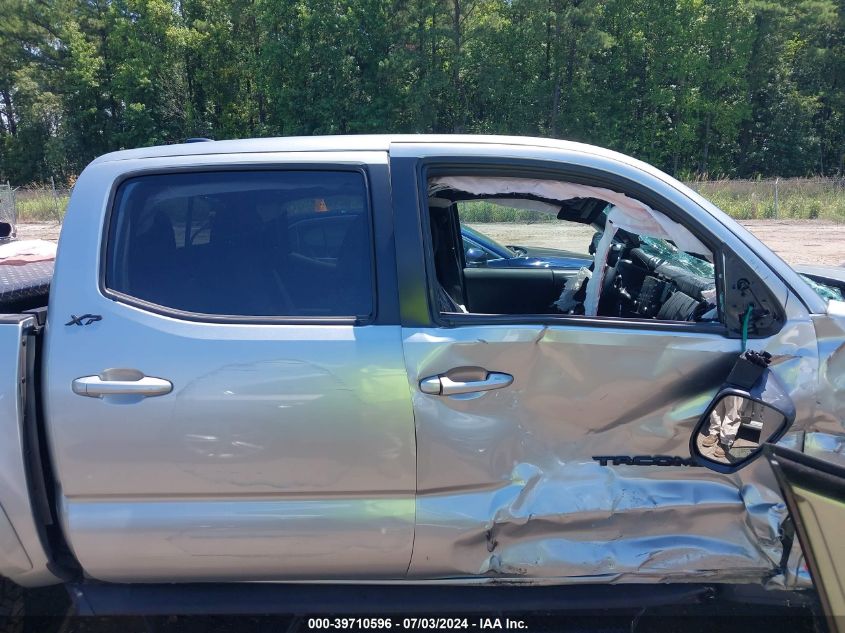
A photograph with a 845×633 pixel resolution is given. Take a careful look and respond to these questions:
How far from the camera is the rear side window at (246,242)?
2.38 m

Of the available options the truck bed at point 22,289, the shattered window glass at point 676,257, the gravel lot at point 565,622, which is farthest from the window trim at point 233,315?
the shattered window glass at point 676,257

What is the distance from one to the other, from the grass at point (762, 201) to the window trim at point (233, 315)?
25192 millimetres

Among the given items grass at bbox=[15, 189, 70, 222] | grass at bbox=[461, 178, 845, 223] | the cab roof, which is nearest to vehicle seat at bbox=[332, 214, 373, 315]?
the cab roof

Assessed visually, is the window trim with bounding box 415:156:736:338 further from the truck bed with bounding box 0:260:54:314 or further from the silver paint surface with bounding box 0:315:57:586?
the truck bed with bounding box 0:260:54:314

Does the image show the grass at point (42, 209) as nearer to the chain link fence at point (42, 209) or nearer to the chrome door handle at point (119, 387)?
the chain link fence at point (42, 209)

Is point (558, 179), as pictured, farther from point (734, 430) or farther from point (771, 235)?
point (771, 235)

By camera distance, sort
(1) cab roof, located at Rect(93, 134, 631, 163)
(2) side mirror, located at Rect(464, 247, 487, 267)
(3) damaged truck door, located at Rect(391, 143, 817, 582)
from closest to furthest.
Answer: (3) damaged truck door, located at Rect(391, 143, 817, 582)
(1) cab roof, located at Rect(93, 134, 631, 163)
(2) side mirror, located at Rect(464, 247, 487, 267)

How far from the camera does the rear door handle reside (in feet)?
7.12

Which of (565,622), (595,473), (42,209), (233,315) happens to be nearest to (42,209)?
(42,209)

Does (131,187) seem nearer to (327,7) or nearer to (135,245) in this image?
(135,245)

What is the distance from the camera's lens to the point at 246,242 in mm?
A: 2457

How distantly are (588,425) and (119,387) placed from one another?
1.63 metres

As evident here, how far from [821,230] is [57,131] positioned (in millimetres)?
46273

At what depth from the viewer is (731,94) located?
1719 inches
